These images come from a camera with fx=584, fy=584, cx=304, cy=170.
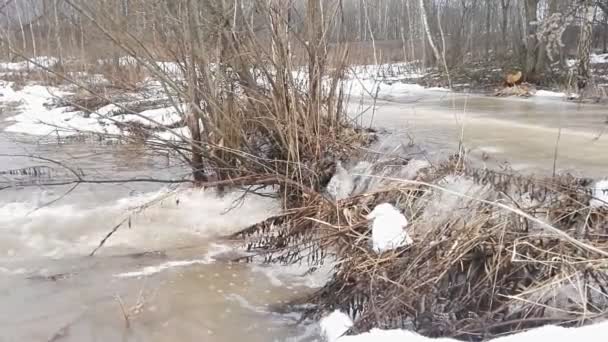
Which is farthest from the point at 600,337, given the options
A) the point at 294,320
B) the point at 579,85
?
the point at 579,85

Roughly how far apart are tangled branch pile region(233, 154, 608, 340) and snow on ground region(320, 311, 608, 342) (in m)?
0.15

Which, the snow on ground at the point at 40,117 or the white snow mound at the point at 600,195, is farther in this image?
the snow on ground at the point at 40,117

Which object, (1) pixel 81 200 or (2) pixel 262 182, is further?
(1) pixel 81 200

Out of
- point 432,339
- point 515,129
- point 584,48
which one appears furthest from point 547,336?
point 584,48

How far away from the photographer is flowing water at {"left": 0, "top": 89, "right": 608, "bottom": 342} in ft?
13.4

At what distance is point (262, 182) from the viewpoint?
5996mm

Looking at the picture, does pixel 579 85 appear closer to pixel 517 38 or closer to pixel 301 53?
pixel 517 38

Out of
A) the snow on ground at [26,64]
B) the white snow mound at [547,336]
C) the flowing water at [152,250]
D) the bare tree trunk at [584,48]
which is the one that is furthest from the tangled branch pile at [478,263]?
the snow on ground at [26,64]

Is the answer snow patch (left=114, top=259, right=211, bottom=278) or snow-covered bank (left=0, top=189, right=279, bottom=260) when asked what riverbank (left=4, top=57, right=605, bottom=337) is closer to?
snow patch (left=114, top=259, right=211, bottom=278)

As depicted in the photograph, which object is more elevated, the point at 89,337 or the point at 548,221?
the point at 548,221

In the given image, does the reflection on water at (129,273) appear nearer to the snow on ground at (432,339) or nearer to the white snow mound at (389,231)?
→ the snow on ground at (432,339)

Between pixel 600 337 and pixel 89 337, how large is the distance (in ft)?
10.00

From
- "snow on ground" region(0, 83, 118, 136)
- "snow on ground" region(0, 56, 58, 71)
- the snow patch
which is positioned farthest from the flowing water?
"snow on ground" region(0, 56, 58, 71)

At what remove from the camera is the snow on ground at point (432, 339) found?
106 inches
